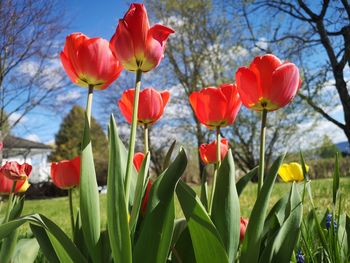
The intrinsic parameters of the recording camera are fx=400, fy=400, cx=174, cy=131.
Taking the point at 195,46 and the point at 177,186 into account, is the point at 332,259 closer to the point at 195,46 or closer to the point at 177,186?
the point at 177,186

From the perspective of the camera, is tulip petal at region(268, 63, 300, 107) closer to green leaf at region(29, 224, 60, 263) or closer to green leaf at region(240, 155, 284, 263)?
green leaf at region(240, 155, 284, 263)

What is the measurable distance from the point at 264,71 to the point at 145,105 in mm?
323

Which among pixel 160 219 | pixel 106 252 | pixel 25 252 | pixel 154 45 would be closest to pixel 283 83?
pixel 154 45

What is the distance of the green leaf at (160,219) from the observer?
30.3 inches

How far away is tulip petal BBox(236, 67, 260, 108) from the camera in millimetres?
917

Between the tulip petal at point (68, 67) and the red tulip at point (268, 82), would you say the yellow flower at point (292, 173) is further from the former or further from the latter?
the tulip petal at point (68, 67)

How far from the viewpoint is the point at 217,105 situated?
1.04 meters

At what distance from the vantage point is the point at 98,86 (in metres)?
0.91

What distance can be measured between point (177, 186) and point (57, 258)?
1.13ft

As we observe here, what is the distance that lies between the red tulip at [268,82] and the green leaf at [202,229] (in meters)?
0.28

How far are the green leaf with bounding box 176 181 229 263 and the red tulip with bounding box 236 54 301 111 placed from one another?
278 mm

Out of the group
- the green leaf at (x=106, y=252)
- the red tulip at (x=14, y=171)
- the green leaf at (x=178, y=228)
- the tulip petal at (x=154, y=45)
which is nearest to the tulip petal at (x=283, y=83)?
the tulip petal at (x=154, y=45)

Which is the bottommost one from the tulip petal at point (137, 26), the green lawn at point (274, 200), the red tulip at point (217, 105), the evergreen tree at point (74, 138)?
the green lawn at point (274, 200)

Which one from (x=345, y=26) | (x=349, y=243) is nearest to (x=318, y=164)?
(x=345, y=26)
